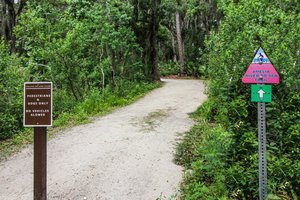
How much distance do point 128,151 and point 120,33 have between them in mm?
9120

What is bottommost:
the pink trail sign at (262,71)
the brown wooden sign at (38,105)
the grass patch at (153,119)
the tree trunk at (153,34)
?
the grass patch at (153,119)

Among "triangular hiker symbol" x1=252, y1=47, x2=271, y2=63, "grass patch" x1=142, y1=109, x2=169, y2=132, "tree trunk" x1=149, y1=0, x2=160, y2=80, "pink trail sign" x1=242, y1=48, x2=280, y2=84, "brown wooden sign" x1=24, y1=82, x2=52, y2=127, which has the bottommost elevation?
"grass patch" x1=142, y1=109, x2=169, y2=132

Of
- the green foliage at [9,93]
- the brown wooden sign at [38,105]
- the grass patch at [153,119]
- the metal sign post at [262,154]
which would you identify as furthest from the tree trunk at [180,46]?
the brown wooden sign at [38,105]

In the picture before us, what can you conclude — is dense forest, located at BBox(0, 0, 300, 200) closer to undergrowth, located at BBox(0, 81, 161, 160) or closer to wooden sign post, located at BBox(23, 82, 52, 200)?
undergrowth, located at BBox(0, 81, 161, 160)

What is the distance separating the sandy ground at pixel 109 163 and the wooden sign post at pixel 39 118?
125cm

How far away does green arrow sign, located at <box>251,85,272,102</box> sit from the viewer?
5.11 metres

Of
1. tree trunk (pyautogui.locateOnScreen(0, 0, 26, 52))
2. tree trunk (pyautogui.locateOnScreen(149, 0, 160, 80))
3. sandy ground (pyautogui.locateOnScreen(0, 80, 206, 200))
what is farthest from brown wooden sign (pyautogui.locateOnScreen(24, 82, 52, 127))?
tree trunk (pyautogui.locateOnScreen(149, 0, 160, 80))

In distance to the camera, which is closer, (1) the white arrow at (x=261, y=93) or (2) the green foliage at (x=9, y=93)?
(1) the white arrow at (x=261, y=93)

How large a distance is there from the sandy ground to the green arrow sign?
2170 millimetres

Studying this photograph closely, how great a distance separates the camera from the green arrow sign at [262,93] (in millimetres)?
5114

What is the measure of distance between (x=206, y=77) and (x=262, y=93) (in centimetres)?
728

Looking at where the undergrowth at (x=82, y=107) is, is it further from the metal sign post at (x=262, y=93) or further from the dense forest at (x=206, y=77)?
the metal sign post at (x=262, y=93)

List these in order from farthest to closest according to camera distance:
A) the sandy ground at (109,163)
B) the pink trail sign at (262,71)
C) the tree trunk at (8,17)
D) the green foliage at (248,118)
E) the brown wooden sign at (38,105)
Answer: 1. the tree trunk at (8,17)
2. the sandy ground at (109,163)
3. the green foliage at (248,118)
4. the pink trail sign at (262,71)
5. the brown wooden sign at (38,105)

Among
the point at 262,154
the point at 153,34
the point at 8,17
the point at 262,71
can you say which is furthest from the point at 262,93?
the point at 8,17
